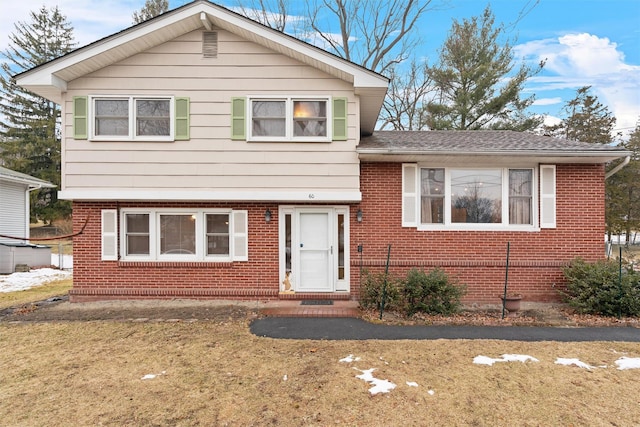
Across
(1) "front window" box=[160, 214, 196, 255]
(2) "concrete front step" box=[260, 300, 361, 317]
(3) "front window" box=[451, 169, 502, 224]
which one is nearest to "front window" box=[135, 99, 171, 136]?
(1) "front window" box=[160, 214, 196, 255]

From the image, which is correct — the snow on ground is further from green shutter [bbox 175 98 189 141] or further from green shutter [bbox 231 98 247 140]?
green shutter [bbox 231 98 247 140]

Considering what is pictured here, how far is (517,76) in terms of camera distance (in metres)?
18.6

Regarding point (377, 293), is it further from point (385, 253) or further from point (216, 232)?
point (216, 232)

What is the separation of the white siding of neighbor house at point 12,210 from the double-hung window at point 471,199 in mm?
16499

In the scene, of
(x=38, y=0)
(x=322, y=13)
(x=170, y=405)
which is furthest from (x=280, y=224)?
(x=38, y=0)

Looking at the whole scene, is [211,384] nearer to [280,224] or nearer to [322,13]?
[280,224]

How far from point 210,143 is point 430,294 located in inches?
228

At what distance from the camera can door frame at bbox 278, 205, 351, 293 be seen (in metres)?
7.72

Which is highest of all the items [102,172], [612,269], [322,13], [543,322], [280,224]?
[322,13]

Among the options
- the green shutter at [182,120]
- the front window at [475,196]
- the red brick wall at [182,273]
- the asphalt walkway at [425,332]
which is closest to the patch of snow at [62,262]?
the red brick wall at [182,273]

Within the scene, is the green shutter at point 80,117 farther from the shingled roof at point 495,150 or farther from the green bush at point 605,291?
the green bush at point 605,291

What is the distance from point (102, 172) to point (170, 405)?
236 inches

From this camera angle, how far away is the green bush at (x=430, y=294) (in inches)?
258

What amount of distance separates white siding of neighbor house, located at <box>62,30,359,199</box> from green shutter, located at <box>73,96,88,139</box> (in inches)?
4.9
